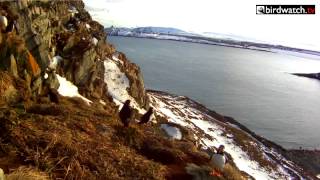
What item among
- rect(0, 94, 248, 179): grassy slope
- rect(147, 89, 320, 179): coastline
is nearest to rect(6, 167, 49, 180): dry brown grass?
rect(0, 94, 248, 179): grassy slope

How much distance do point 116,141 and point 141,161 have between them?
74.6 inches

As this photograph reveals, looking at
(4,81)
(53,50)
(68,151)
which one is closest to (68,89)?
(53,50)

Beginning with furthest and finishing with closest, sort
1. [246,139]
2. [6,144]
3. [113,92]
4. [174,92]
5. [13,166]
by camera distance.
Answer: [174,92] < [246,139] < [113,92] < [6,144] < [13,166]

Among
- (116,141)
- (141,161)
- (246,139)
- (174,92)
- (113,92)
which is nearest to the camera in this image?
(141,161)

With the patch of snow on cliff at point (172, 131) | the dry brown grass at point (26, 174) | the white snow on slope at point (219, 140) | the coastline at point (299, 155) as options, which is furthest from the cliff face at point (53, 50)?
the coastline at point (299, 155)

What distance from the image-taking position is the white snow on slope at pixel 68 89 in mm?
28503

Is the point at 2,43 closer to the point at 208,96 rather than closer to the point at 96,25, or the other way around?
the point at 96,25

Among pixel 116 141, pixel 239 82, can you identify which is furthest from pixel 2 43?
pixel 239 82

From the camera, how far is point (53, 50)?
105 ft

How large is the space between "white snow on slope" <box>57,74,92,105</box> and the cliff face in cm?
96

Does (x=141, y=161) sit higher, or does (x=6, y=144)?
(x=6, y=144)

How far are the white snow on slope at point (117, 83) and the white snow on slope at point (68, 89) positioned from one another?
12130 mm

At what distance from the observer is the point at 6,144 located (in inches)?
410

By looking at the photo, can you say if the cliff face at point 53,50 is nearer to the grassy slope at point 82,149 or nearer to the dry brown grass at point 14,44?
the dry brown grass at point 14,44
